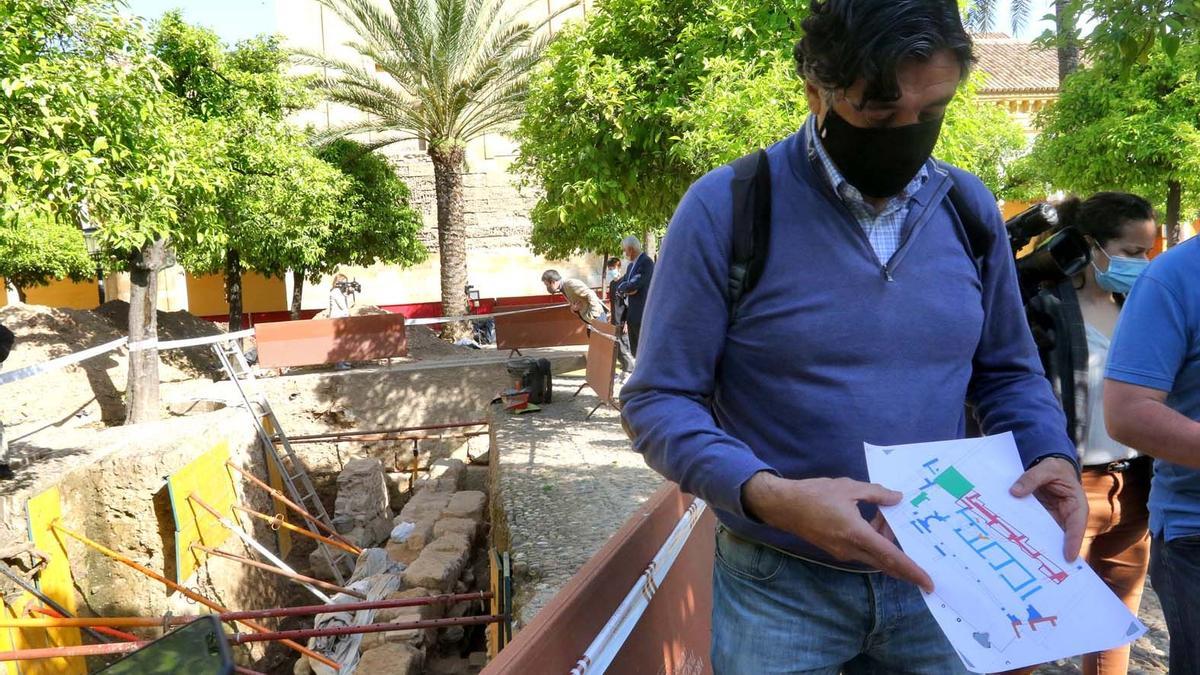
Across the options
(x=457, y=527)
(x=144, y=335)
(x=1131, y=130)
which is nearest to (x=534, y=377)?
(x=457, y=527)

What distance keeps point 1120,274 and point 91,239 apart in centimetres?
1061

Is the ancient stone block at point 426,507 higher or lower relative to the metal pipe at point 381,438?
lower

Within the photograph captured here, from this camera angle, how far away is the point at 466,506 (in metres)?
8.97

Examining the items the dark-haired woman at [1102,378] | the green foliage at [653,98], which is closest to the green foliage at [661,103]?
the green foliage at [653,98]

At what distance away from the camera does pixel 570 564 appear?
5055mm

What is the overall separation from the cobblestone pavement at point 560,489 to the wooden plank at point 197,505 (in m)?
2.93

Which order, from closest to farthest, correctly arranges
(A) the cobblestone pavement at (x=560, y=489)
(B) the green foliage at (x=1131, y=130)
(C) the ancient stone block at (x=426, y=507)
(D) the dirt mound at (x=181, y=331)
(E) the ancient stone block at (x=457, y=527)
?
(A) the cobblestone pavement at (x=560, y=489)
(E) the ancient stone block at (x=457, y=527)
(C) the ancient stone block at (x=426, y=507)
(B) the green foliage at (x=1131, y=130)
(D) the dirt mound at (x=181, y=331)

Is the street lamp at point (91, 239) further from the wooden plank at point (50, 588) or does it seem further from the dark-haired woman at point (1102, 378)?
the dark-haired woman at point (1102, 378)

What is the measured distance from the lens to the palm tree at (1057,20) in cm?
395

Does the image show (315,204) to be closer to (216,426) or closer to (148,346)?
(148,346)

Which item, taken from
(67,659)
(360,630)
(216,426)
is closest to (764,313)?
(360,630)

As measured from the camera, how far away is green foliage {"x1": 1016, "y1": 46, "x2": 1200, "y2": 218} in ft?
39.6

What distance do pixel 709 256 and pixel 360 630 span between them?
3850mm

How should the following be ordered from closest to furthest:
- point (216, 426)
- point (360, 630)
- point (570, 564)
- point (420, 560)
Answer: point (360, 630) → point (570, 564) → point (420, 560) → point (216, 426)
